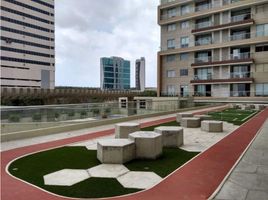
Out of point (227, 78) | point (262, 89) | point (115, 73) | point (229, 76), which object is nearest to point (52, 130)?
point (262, 89)

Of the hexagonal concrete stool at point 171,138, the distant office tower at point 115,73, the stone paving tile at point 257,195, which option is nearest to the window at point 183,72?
the hexagonal concrete stool at point 171,138

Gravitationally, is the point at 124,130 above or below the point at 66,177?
above

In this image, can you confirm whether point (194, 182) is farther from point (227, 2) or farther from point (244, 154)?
point (227, 2)

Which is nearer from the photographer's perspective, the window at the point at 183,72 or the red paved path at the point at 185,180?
the red paved path at the point at 185,180

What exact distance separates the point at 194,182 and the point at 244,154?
12.1ft

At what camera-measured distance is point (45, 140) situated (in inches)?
469

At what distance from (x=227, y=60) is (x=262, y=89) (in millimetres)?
8170

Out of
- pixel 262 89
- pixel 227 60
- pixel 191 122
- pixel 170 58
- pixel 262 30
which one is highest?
pixel 262 30

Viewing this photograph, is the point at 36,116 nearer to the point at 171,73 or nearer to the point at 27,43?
the point at 171,73

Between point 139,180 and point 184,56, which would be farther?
point 184,56

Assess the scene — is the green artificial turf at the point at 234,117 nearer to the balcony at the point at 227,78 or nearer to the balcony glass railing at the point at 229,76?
the balcony at the point at 227,78

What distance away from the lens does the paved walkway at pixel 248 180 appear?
5441mm

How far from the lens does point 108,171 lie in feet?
23.7

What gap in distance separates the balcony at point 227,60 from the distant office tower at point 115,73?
95678 mm
